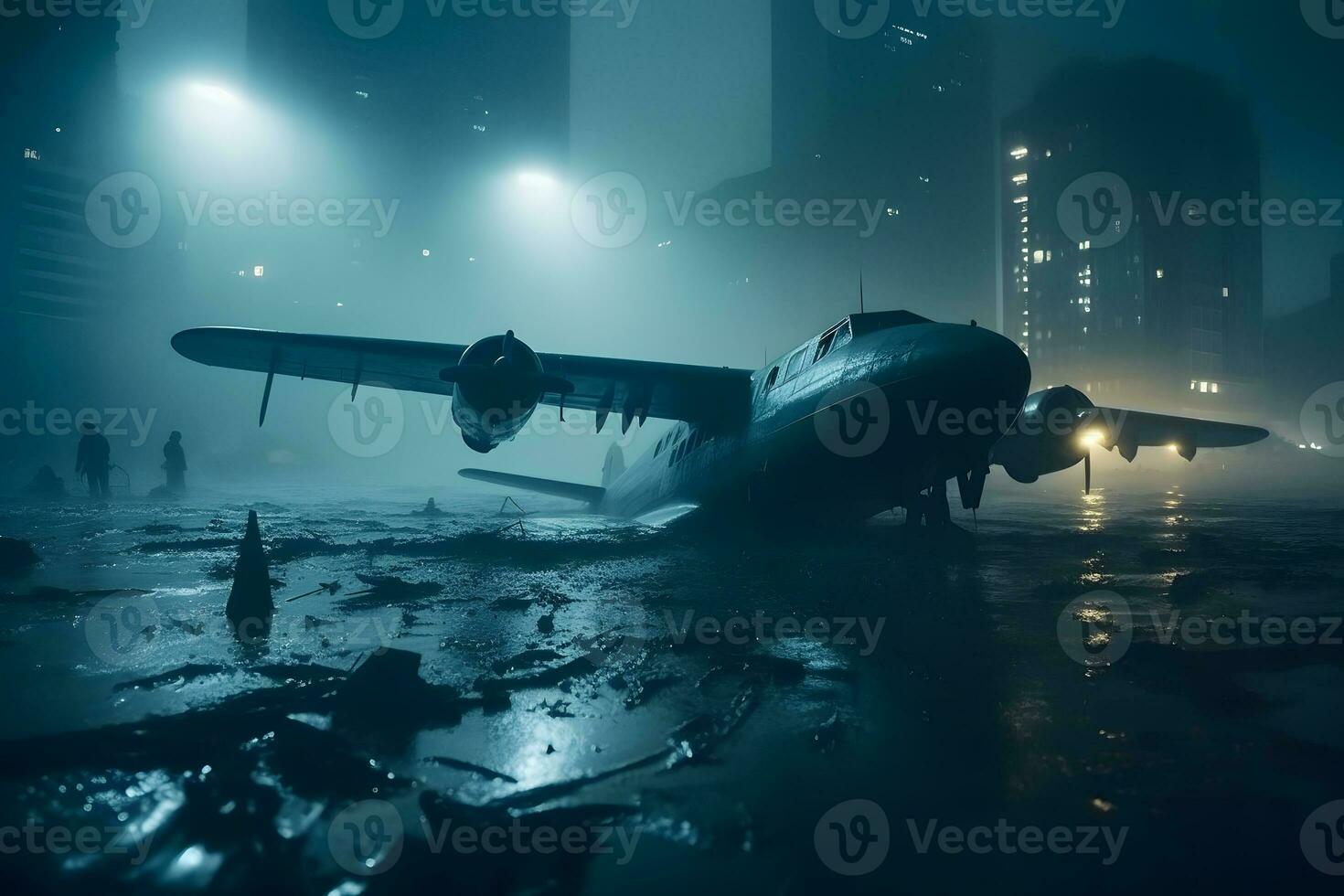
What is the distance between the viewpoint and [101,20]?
4391 cm

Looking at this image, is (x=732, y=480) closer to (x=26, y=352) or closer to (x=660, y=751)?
(x=660, y=751)

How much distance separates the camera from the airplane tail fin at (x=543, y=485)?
707 inches

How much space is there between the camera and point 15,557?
7.96 meters

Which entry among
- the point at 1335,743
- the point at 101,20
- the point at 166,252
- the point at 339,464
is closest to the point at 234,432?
the point at 339,464

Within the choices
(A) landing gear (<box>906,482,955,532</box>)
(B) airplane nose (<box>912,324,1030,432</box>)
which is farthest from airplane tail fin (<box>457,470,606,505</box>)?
(B) airplane nose (<box>912,324,1030,432</box>)
